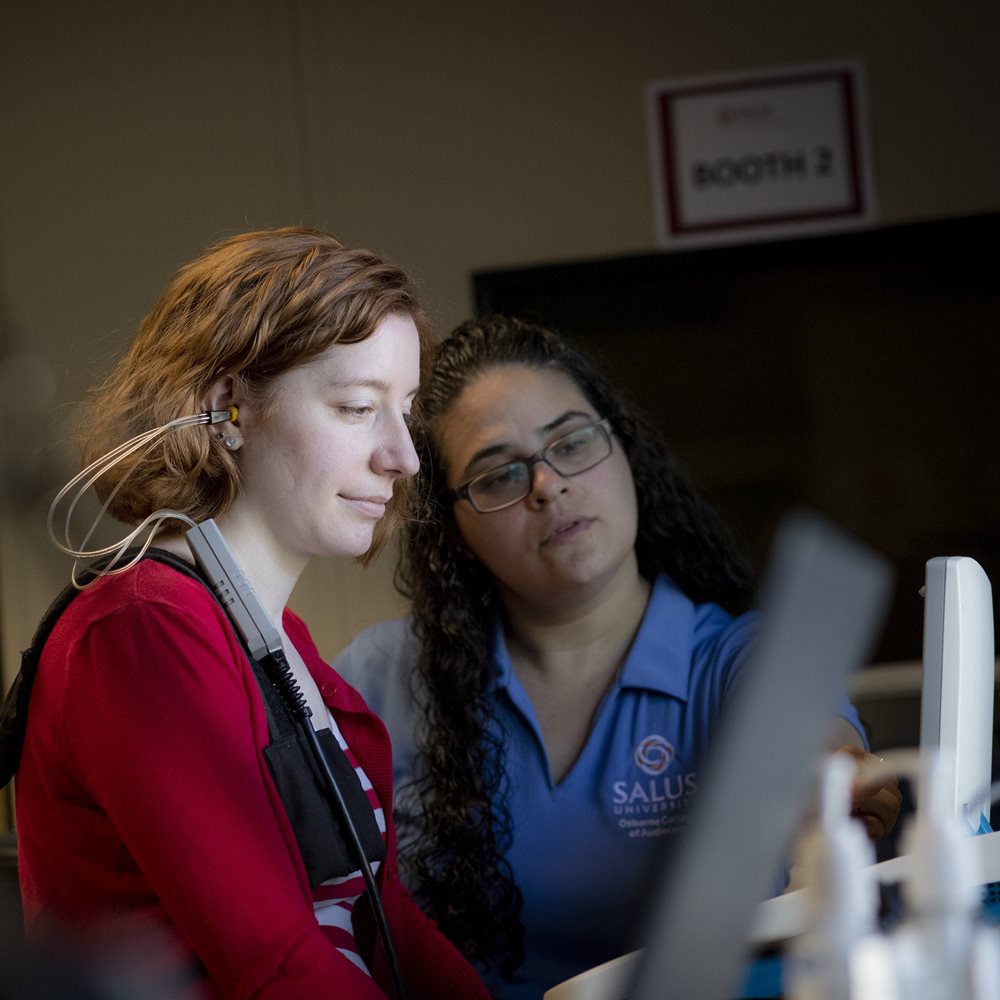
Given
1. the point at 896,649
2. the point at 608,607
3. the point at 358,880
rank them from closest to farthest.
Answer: the point at 358,880
the point at 608,607
the point at 896,649

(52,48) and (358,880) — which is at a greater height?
(52,48)

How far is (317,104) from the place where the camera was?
385 centimetres

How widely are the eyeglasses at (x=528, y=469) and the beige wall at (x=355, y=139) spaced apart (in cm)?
202

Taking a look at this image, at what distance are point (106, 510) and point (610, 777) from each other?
752mm

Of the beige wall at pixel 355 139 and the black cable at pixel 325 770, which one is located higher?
the beige wall at pixel 355 139

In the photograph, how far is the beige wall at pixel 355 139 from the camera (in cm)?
370

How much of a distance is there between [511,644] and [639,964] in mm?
1347

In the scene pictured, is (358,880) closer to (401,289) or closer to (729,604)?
(401,289)

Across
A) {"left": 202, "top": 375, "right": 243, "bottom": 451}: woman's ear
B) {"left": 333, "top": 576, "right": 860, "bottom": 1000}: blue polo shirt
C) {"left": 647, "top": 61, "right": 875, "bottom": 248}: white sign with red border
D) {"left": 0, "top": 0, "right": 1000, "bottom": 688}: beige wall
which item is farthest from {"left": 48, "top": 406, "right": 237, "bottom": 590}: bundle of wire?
{"left": 647, "top": 61, "right": 875, "bottom": 248}: white sign with red border

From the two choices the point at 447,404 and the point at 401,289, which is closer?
the point at 401,289

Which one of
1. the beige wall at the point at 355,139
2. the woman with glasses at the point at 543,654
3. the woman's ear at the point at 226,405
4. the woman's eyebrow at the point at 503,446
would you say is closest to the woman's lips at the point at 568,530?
the woman with glasses at the point at 543,654

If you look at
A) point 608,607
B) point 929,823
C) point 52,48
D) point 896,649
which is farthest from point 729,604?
point 52,48

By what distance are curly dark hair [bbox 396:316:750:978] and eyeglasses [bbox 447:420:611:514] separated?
8cm

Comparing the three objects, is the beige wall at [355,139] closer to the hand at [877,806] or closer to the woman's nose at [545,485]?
the woman's nose at [545,485]
